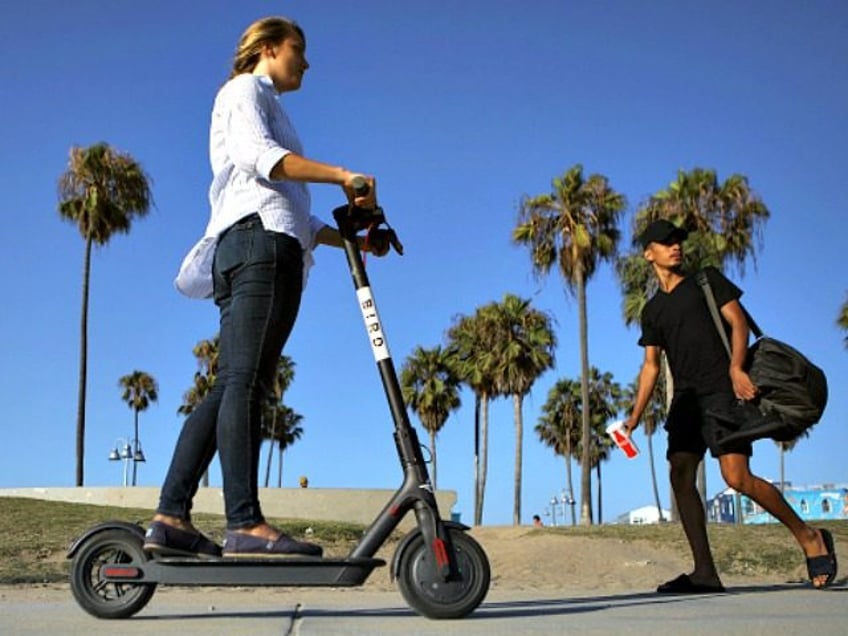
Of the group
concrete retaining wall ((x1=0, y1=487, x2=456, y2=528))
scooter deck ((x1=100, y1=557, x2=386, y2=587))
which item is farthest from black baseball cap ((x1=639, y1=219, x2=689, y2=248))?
concrete retaining wall ((x1=0, y1=487, x2=456, y2=528))

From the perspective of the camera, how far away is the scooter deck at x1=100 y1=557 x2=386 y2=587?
314cm

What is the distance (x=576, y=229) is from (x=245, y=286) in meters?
31.2

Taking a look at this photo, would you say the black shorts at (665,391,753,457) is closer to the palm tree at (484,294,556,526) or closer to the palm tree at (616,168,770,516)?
the palm tree at (616,168,770,516)

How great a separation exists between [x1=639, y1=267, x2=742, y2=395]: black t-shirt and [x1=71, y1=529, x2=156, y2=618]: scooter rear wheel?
3049mm

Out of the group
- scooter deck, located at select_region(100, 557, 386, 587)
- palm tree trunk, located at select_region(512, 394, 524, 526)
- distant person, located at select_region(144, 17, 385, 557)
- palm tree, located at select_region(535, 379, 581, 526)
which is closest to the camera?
scooter deck, located at select_region(100, 557, 386, 587)

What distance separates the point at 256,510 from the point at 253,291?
75 centimetres

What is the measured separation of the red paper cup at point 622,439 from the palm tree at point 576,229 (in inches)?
1125

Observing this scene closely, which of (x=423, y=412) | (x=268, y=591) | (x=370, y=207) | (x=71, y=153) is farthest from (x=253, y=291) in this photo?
(x=423, y=412)

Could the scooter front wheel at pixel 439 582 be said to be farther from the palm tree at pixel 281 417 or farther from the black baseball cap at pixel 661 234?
the palm tree at pixel 281 417

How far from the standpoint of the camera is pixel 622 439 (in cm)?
480

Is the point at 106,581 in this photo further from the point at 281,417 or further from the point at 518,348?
the point at 281,417

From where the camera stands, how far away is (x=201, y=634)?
2.74 meters

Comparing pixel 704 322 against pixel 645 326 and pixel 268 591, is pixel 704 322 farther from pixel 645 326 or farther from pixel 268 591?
pixel 268 591

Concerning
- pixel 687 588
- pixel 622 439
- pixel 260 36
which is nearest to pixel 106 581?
pixel 260 36
